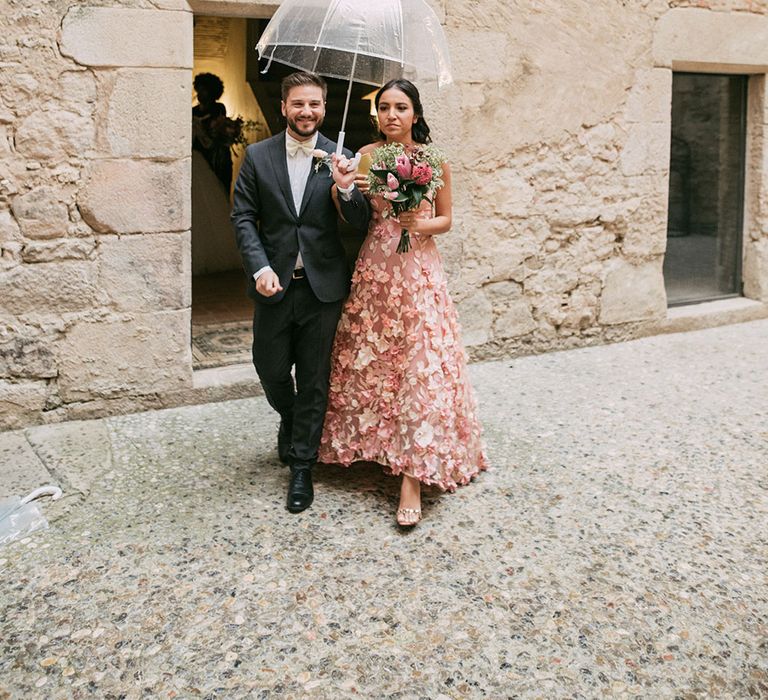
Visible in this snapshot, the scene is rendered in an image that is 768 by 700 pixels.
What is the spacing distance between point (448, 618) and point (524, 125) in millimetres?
3526

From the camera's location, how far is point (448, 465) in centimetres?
290

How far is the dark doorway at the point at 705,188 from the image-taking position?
18.8ft

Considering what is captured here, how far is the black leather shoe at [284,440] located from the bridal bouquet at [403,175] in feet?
3.53

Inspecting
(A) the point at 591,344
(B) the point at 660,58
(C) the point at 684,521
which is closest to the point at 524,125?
(B) the point at 660,58

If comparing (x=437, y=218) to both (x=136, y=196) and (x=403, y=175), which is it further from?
(x=136, y=196)

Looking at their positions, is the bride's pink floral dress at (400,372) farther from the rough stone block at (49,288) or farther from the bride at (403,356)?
the rough stone block at (49,288)

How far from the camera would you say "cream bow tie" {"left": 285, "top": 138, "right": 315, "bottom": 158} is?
2.76 meters

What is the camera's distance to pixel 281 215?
9.09ft

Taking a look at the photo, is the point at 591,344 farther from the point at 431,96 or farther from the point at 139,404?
the point at 139,404

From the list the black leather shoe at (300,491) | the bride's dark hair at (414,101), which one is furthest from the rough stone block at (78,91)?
the black leather shoe at (300,491)

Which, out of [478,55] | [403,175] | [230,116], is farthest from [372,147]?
[230,116]

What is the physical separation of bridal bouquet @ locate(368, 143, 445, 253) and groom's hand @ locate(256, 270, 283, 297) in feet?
1.55

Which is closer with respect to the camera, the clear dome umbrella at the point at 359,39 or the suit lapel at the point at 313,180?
A: the clear dome umbrella at the point at 359,39

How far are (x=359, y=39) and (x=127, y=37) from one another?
1.70 m
